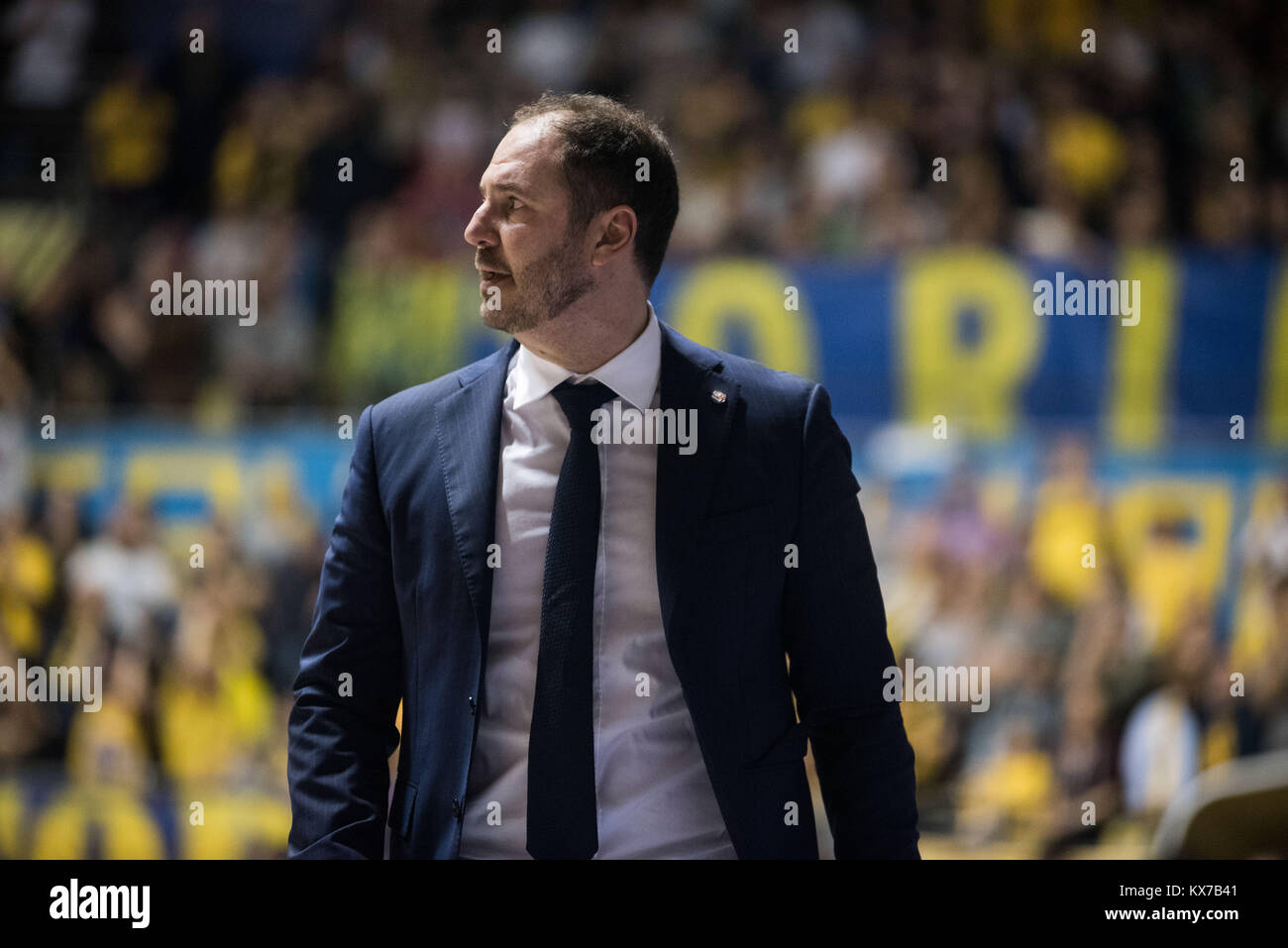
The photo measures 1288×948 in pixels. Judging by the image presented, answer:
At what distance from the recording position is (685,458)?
177 centimetres

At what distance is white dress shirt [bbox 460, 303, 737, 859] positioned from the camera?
5.54 ft

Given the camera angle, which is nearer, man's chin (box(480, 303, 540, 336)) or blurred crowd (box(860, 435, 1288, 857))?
man's chin (box(480, 303, 540, 336))

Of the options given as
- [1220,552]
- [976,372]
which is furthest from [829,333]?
[1220,552]

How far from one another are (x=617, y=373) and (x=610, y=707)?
1.45 feet

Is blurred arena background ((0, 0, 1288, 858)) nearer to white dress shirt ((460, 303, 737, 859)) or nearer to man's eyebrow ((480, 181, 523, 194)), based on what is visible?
white dress shirt ((460, 303, 737, 859))

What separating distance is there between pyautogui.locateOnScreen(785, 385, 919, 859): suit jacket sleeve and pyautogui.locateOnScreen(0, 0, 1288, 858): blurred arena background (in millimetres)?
2711

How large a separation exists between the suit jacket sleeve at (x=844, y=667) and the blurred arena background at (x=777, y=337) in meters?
2.71

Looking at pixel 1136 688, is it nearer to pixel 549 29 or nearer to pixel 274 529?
pixel 274 529

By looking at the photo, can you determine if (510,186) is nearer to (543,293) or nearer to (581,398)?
(543,293)

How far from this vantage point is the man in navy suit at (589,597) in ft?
5.53

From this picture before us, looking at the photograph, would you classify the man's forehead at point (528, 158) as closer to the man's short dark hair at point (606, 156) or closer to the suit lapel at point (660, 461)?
the man's short dark hair at point (606, 156)

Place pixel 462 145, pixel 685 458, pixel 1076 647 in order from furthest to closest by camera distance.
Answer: pixel 462 145
pixel 1076 647
pixel 685 458

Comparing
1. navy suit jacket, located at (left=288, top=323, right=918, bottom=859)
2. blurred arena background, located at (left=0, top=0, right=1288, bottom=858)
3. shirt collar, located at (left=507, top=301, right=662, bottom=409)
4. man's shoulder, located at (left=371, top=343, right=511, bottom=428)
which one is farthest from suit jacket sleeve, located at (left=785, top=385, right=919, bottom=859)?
blurred arena background, located at (left=0, top=0, right=1288, bottom=858)

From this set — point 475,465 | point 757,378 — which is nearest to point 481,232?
point 475,465
